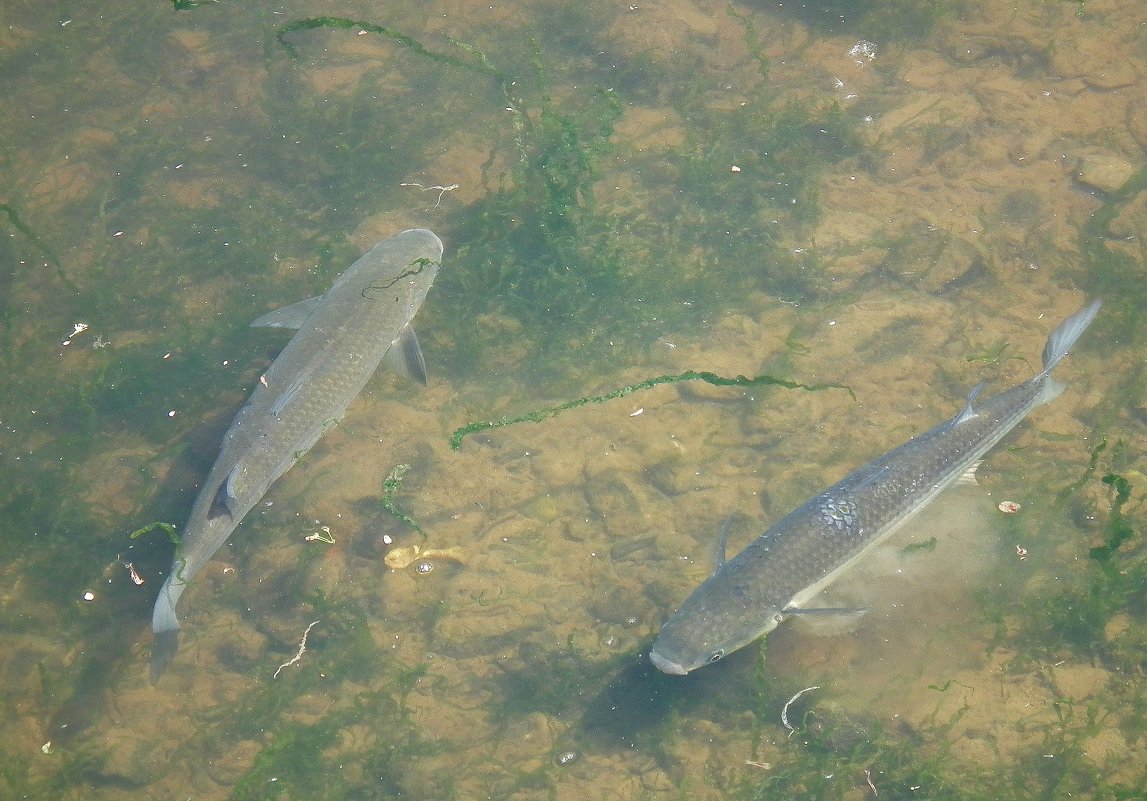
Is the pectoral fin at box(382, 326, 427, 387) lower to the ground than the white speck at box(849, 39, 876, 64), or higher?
lower

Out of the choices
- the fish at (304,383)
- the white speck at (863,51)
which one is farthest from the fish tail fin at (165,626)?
the white speck at (863,51)

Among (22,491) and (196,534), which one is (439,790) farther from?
(22,491)

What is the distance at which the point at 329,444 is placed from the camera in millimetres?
6316

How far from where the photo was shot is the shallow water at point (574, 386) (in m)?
5.00

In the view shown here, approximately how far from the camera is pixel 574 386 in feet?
21.8


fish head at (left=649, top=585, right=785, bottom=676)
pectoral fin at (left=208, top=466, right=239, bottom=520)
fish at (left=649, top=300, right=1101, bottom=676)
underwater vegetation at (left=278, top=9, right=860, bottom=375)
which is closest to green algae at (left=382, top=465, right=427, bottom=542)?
pectoral fin at (left=208, top=466, right=239, bottom=520)

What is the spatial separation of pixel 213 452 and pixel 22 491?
5.26 feet

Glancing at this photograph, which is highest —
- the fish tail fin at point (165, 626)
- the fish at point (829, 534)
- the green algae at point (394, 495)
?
the fish at point (829, 534)

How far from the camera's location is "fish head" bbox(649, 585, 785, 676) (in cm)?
449

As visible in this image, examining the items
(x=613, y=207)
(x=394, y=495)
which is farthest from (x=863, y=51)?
(x=394, y=495)

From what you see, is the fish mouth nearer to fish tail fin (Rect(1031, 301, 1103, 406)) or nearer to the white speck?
fish tail fin (Rect(1031, 301, 1103, 406))

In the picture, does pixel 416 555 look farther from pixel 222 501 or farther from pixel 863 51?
pixel 863 51

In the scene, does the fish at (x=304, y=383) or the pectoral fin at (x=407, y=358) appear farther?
the pectoral fin at (x=407, y=358)

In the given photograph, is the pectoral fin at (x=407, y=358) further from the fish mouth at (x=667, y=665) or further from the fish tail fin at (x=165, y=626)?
the fish mouth at (x=667, y=665)
